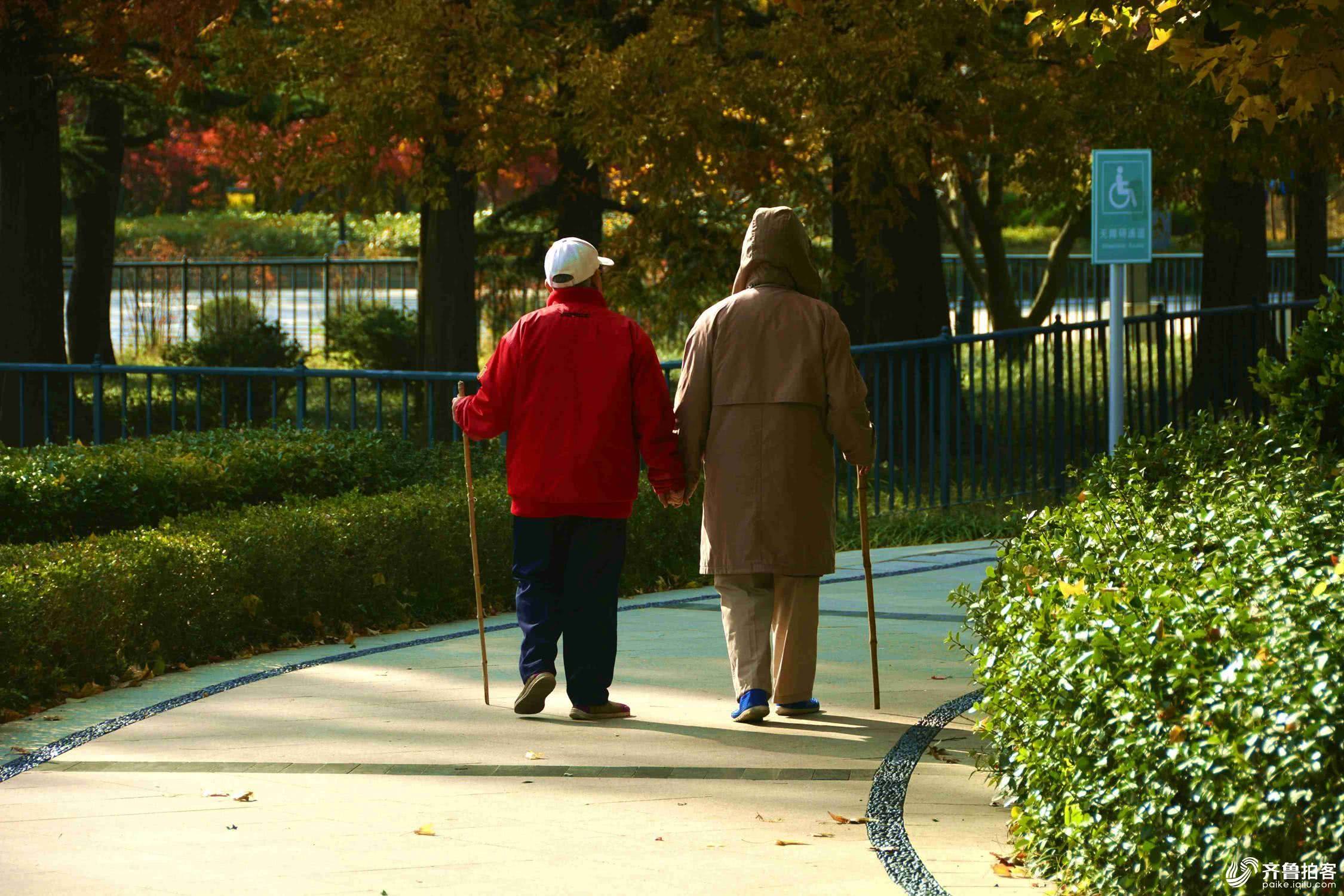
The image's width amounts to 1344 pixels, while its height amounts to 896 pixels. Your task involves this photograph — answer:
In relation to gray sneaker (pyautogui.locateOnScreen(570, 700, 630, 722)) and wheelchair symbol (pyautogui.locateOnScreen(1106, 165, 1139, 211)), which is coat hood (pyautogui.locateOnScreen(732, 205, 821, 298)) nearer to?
gray sneaker (pyautogui.locateOnScreen(570, 700, 630, 722))

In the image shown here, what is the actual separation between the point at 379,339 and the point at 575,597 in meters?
16.0

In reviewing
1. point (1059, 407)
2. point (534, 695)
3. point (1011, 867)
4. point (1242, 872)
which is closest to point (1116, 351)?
point (1059, 407)

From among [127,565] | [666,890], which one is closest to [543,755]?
[666,890]

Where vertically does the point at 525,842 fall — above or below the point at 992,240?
below

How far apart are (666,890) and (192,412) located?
46.3ft

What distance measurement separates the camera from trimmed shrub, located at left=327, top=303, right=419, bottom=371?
2189 centimetres

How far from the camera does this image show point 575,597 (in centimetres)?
638

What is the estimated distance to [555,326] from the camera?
6.33 metres

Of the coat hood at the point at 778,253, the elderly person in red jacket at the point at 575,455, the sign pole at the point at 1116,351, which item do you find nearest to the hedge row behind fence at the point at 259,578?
the elderly person in red jacket at the point at 575,455

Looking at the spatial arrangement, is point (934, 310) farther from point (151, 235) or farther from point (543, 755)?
point (151, 235)

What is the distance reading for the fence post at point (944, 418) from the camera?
40.4ft

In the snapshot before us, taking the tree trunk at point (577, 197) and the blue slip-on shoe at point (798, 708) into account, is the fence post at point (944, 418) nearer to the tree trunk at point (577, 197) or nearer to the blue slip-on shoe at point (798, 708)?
the tree trunk at point (577, 197)

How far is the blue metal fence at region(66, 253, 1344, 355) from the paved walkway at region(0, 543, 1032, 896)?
16.8 metres

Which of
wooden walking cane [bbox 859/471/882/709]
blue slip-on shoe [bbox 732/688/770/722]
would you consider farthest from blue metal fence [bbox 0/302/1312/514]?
blue slip-on shoe [bbox 732/688/770/722]
